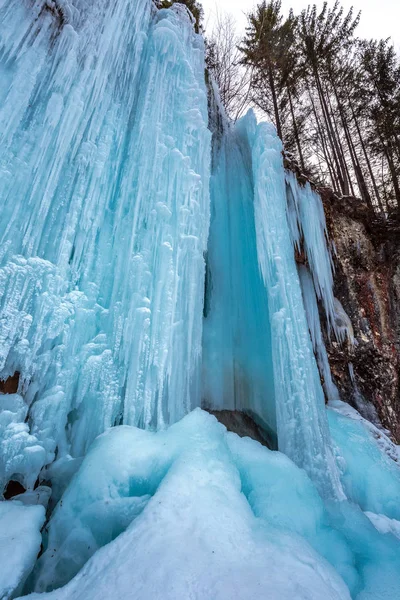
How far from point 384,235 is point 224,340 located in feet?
16.9

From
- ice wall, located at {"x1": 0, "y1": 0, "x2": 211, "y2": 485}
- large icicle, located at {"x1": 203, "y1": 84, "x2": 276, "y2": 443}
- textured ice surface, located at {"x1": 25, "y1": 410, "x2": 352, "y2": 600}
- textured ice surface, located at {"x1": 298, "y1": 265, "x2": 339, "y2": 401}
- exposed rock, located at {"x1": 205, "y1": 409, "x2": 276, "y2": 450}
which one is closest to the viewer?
textured ice surface, located at {"x1": 25, "y1": 410, "x2": 352, "y2": 600}

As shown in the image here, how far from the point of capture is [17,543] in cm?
154

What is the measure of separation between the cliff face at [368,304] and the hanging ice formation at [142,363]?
149cm

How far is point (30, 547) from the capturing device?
1531 millimetres

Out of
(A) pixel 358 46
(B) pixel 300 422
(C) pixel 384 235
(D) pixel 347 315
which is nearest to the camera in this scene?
(B) pixel 300 422

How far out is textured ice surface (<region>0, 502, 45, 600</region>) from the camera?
1.38 metres

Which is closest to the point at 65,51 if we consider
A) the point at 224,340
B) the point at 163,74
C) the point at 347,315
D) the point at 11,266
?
the point at 163,74

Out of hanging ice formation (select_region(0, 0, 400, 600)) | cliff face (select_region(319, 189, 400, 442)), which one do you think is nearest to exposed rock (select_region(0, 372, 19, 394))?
hanging ice formation (select_region(0, 0, 400, 600))

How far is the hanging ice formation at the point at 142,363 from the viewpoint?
1.58 meters

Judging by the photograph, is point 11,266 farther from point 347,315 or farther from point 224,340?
point 347,315

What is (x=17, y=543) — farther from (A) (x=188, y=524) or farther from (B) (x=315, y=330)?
(B) (x=315, y=330)

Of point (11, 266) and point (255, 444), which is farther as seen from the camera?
point (255, 444)

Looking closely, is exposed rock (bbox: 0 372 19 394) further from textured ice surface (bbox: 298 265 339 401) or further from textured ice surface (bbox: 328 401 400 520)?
textured ice surface (bbox: 298 265 339 401)

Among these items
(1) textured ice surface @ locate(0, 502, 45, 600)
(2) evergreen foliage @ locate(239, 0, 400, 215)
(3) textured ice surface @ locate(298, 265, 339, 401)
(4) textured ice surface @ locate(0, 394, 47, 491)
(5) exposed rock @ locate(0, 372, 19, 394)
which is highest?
(2) evergreen foliage @ locate(239, 0, 400, 215)
